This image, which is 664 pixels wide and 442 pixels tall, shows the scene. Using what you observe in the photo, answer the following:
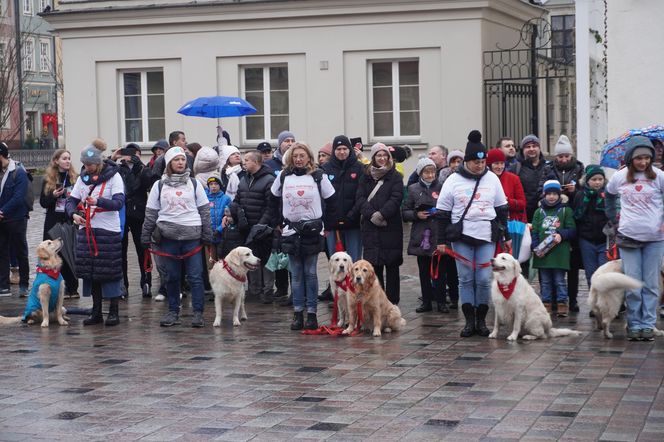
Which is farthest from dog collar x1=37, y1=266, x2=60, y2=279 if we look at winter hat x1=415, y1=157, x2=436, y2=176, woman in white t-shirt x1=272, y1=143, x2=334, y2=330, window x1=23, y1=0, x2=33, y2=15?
window x1=23, y1=0, x2=33, y2=15

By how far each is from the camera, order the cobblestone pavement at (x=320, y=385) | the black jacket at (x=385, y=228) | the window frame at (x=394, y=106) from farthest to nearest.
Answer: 1. the window frame at (x=394, y=106)
2. the black jacket at (x=385, y=228)
3. the cobblestone pavement at (x=320, y=385)

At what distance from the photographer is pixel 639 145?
10969 mm

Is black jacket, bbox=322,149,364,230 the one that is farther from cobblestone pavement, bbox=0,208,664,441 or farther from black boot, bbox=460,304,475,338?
black boot, bbox=460,304,475,338

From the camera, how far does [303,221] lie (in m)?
12.2

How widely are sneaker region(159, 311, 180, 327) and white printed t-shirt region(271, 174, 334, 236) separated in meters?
1.56

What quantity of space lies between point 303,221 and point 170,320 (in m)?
1.86

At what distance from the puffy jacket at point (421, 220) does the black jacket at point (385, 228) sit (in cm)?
32

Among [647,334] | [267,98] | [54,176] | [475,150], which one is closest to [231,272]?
[475,150]

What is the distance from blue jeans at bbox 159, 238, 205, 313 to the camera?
12570 millimetres

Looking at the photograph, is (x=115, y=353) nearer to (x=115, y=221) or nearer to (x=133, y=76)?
(x=115, y=221)

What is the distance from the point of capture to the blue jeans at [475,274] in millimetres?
11555

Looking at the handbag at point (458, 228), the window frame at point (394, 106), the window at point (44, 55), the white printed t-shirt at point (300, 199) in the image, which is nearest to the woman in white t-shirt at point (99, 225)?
the white printed t-shirt at point (300, 199)

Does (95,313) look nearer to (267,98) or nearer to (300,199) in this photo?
(300,199)

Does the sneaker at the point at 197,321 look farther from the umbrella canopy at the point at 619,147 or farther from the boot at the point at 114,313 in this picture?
the umbrella canopy at the point at 619,147
